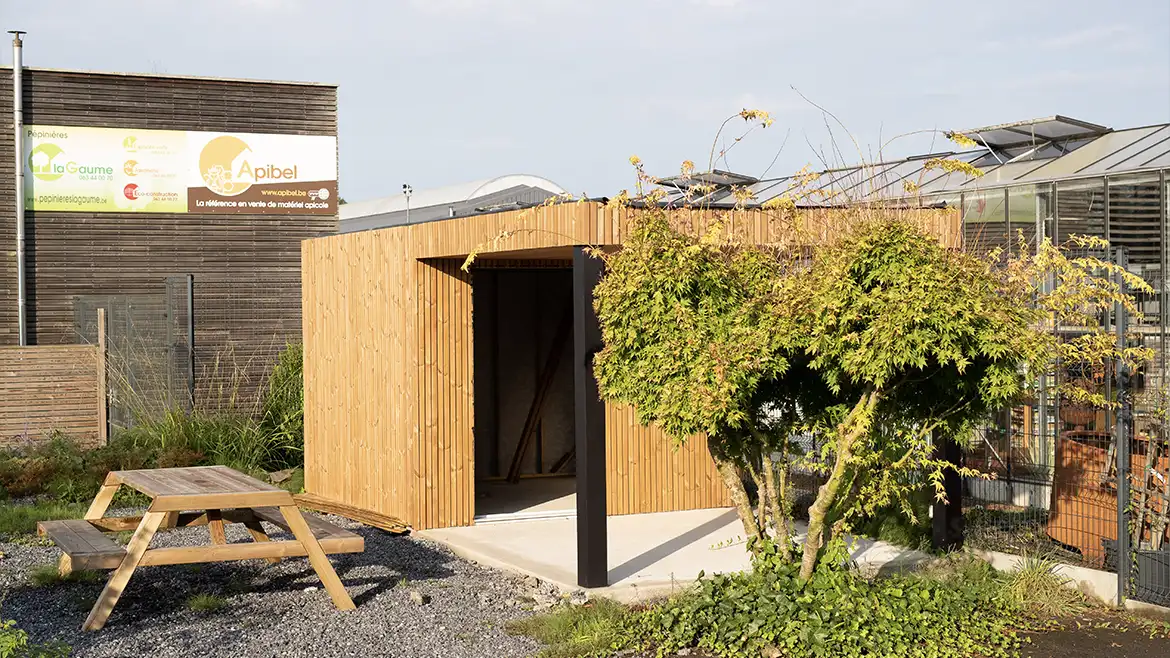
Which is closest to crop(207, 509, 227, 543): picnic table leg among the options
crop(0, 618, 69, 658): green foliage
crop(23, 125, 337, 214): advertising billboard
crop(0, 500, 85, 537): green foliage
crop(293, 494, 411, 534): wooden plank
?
crop(293, 494, 411, 534): wooden plank

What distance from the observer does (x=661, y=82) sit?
33.5 feet

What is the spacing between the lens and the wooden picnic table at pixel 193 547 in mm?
6672

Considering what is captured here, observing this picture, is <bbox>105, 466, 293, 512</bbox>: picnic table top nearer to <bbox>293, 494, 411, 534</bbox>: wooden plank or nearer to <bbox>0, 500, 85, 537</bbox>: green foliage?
<bbox>293, 494, 411, 534</bbox>: wooden plank

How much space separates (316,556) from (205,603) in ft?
2.41

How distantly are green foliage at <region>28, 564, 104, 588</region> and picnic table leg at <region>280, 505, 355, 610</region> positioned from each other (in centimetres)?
179

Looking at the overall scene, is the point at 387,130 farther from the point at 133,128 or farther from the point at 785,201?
the point at 785,201

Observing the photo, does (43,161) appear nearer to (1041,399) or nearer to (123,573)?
(123,573)

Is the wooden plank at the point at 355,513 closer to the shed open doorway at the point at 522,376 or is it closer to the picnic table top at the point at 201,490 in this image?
the picnic table top at the point at 201,490

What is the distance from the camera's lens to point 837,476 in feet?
20.2

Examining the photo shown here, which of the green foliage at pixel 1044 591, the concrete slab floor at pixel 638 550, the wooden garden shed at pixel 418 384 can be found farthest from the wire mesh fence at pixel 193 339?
the green foliage at pixel 1044 591

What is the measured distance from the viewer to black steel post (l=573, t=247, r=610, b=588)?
24.7 ft

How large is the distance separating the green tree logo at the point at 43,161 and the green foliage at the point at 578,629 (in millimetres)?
11062

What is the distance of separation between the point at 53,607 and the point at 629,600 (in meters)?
3.31

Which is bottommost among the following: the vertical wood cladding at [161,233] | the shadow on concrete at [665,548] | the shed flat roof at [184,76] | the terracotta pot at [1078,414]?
the shadow on concrete at [665,548]
